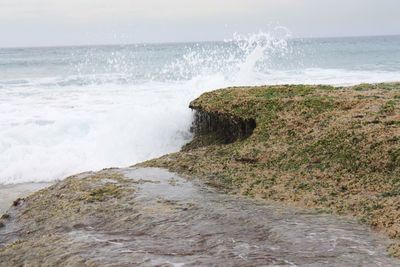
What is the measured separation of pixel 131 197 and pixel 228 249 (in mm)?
2044

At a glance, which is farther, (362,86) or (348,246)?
(362,86)

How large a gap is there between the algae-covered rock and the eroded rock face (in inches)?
18.6

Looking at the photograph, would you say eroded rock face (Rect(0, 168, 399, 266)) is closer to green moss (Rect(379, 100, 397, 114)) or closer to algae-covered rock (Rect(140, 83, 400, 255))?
algae-covered rock (Rect(140, 83, 400, 255))

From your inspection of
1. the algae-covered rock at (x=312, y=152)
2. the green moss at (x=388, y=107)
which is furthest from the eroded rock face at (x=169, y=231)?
the green moss at (x=388, y=107)

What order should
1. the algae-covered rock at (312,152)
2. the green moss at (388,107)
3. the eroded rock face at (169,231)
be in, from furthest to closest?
the green moss at (388,107) < the algae-covered rock at (312,152) < the eroded rock face at (169,231)

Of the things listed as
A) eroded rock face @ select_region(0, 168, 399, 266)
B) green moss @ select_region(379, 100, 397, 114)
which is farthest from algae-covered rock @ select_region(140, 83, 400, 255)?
eroded rock face @ select_region(0, 168, 399, 266)

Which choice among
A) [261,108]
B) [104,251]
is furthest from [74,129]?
[104,251]

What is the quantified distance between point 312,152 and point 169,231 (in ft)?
9.39

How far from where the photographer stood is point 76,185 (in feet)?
23.7

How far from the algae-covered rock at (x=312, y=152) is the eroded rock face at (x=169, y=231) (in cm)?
47

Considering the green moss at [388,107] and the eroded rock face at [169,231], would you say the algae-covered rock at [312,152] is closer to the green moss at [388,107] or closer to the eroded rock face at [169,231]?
the green moss at [388,107]

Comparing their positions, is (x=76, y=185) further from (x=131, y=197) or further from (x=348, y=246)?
(x=348, y=246)

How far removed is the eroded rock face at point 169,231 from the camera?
183 inches

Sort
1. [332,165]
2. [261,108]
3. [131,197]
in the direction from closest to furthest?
[131,197] → [332,165] → [261,108]
